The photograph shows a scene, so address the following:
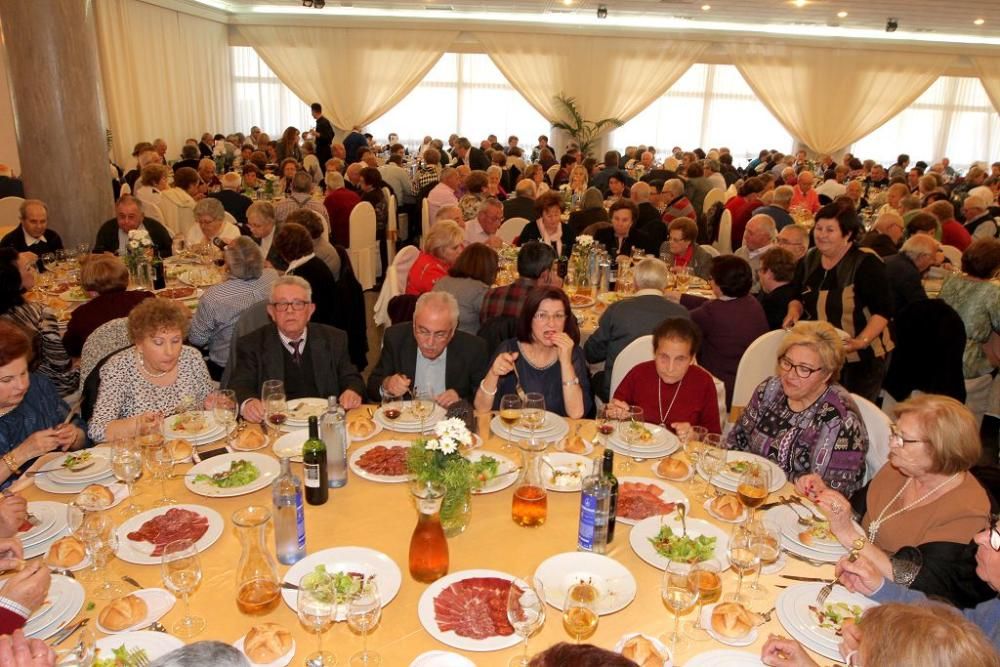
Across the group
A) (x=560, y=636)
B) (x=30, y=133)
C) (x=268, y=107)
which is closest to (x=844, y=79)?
(x=268, y=107)

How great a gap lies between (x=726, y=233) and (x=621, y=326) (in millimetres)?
4597

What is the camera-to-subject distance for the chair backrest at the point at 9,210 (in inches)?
269

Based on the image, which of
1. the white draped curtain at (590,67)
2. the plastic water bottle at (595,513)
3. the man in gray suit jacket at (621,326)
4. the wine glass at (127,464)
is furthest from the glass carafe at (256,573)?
the white draped curtain at (590,67)

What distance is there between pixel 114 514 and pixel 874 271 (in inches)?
183

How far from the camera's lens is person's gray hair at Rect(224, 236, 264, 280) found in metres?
4.48


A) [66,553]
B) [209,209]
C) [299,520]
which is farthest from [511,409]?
[209,209]

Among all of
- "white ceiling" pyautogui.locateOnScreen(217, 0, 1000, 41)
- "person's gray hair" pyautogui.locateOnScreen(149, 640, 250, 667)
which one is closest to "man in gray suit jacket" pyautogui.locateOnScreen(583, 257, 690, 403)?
"person's gray hair" pyautogui.locateOnScreen(149, 640, 250, 667)

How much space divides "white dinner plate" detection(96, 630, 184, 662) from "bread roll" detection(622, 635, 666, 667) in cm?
107

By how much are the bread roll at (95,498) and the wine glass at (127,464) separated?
6 centimetres

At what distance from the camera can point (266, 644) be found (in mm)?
1683

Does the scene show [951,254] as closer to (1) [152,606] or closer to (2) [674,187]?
(2) [674,187]

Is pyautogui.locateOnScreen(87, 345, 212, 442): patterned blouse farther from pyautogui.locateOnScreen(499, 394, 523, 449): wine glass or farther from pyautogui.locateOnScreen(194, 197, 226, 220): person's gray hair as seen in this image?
pyautogui.locateOnScreen(194, 197, 226, 220): person's gray hair

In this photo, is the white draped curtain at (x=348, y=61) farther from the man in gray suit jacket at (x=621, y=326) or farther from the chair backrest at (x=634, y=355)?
the chair backrest at (x=634, y=355)

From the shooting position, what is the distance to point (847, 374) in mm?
4875
